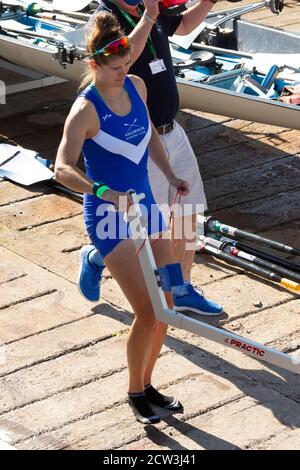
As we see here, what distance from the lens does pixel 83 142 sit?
5.43 meters

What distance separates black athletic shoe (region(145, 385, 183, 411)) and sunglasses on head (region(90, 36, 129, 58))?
1768 millimetres

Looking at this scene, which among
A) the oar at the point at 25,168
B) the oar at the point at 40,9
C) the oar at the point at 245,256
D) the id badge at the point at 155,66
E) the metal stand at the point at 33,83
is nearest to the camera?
the id badge at the point at 155,66

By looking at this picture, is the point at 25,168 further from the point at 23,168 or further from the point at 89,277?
the point at 89,277

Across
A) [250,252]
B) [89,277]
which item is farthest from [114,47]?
[250,252]

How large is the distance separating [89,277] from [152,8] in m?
1.69

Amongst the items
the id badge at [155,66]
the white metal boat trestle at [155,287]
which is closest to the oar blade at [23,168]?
the id badge at [155,66]

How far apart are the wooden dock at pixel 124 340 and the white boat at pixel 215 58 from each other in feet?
2.12

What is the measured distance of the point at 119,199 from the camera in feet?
16.9

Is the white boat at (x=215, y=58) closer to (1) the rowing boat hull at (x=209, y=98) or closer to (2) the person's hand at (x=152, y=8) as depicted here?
(1) the rowing boat hull at (x=209, y=98)

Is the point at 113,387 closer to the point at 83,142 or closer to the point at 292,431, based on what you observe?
the point at 292,431

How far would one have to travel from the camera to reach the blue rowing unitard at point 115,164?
5457 millimetres

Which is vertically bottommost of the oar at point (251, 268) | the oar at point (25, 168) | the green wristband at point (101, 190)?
the oar at point (25, 168)

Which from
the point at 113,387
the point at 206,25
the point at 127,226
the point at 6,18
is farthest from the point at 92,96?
the point at 6,18

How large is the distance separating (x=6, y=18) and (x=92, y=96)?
19.9 feet
